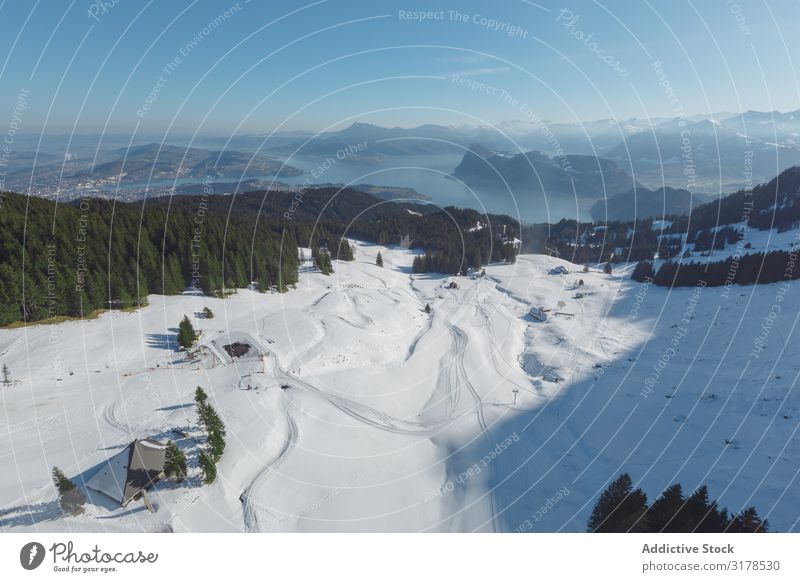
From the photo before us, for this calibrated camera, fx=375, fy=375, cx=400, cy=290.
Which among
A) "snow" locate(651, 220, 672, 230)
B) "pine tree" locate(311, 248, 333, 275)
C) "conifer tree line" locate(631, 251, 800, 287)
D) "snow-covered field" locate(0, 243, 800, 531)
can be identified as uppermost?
"snow" locate(651, 220, 672, 230)

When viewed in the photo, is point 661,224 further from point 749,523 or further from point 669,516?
point 749,523

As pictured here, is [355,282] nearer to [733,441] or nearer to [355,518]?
[355,518]

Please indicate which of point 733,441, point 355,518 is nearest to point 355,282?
point 355,518

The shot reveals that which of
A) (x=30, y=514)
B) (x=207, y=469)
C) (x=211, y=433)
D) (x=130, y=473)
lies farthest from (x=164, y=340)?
(x=207, y=469)

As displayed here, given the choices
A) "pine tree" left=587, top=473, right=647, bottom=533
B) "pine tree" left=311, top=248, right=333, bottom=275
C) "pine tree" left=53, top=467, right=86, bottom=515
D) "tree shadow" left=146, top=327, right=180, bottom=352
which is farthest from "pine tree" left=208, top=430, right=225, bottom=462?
"pine tree" left=311, top=248, right=333, bottom=275

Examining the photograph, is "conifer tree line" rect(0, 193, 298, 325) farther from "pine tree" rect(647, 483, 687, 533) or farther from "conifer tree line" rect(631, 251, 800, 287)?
"conifer tree line" rect(631, 251, 800, 287)

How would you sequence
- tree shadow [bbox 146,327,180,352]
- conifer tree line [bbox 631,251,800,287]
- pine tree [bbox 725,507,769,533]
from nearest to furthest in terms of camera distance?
pine tree [bbox 725,507,769,533]
tree shadow [bbox 146,327,180,352]
conifer tree line [bbox 631,251,800,287]

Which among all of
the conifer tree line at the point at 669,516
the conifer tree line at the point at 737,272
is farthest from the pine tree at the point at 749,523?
the conifer tree line at the point at 737,272
